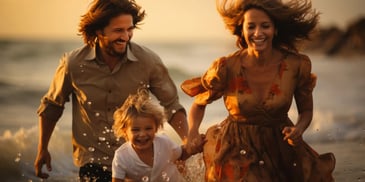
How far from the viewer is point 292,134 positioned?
4172 mm

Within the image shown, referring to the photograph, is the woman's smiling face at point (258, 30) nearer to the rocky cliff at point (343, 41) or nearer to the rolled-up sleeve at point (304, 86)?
the rolled-up sleeve at point (304, 86)

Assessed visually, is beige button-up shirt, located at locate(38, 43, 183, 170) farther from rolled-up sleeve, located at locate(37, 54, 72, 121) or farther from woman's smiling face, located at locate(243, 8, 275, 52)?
woman's smiling face, located at locate(243, 8, 275, 52)

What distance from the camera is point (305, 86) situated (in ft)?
14.4

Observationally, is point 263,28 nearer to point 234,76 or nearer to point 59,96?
point 234,76

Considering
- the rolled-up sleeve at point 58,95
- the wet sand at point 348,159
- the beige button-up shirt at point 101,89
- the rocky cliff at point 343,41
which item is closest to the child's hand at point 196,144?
the beige button-up shirt at point 101,89

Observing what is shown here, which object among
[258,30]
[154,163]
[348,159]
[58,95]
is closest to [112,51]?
[58,95]

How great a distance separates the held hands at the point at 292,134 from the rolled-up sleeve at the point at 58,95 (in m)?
1.46

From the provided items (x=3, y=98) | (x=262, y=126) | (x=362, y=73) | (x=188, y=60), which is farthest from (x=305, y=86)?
(x=188, y=60)

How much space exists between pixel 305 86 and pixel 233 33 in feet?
1.53

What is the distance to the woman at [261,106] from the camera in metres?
4.34

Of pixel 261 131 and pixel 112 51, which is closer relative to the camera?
pixel 261 131

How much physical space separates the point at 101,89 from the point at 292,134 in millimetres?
1342

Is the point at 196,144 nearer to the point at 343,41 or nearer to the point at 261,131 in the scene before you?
the point at 261,131

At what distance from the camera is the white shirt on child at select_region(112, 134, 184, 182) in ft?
14.7
